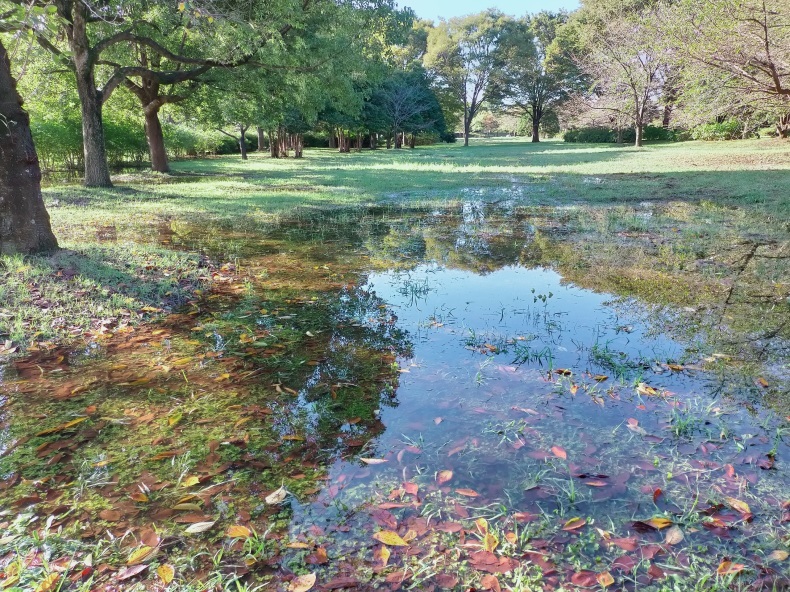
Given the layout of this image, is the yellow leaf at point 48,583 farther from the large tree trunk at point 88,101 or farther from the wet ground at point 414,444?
the large tree trunk at point 88,101

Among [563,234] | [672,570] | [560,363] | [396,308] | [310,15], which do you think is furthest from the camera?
[310,15]

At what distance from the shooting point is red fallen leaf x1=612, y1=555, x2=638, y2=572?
180 centimetres

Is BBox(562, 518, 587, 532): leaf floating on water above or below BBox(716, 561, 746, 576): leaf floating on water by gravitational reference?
above

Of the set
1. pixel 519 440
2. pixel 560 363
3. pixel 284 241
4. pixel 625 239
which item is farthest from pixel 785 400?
pixel 284 241

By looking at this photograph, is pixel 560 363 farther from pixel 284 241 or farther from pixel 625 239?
pixel 284 241

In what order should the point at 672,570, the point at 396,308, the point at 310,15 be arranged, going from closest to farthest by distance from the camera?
the point at 672,570, the point at 396,308, the point at 310,15

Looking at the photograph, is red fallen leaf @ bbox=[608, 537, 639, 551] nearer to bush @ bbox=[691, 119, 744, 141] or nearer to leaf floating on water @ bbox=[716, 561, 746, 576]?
leaf floating on water @ bbox=[716, 561, 746, 576]

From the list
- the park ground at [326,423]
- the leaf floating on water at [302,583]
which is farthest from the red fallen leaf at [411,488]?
the leaf floating on water at [302,583]

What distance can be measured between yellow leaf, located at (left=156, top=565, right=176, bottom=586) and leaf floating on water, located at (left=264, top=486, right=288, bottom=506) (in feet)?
1.47

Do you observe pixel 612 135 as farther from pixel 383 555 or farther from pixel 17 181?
pixel 383 555

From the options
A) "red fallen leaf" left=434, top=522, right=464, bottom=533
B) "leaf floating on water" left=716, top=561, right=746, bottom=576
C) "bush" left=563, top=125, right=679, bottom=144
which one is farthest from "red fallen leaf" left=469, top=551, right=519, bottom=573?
"bush" left=563, top=125, right=679, bottom=144

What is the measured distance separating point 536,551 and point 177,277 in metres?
4.77

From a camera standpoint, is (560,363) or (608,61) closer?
(560,363)

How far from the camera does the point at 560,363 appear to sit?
348 cm
